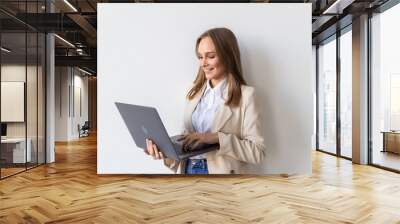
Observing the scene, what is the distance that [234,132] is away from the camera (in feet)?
11.9

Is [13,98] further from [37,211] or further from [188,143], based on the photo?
[188,143]

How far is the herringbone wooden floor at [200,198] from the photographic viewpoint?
4.33 meters

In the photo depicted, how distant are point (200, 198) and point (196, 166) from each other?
62.7 inches

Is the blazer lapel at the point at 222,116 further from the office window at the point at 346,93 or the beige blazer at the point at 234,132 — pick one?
the office window at the point at 346,93

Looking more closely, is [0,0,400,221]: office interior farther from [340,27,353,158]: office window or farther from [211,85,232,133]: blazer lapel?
[211,85,232,133]: blazer lapel

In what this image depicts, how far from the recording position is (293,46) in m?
3.65

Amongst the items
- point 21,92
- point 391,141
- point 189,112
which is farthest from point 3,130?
point 391,141

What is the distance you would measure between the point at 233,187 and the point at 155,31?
3.00m

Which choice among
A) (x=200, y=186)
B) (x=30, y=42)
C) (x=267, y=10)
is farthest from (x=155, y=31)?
(x=30, y=42)

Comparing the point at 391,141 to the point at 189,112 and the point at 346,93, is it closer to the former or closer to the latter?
the point at 346,93

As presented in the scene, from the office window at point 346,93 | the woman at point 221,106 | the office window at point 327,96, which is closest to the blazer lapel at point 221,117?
the woman at point 221,106

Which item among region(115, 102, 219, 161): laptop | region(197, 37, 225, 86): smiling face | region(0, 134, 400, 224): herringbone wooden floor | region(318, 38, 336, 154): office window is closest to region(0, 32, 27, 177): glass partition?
region(0, 134, 400, 224): herringbone wooden floor

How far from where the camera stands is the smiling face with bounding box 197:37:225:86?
142 inches

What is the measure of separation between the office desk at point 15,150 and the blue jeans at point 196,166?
4291 mm
